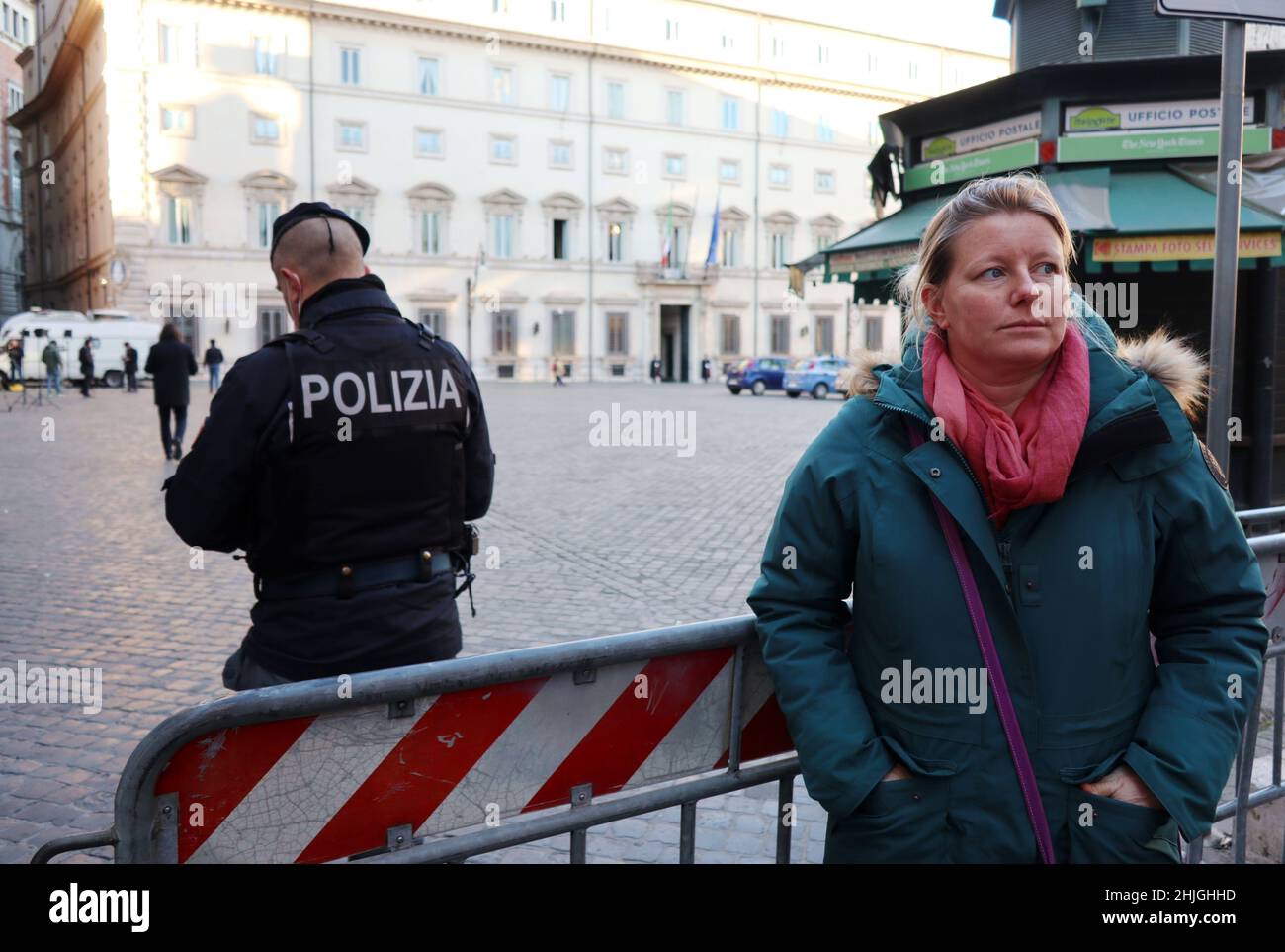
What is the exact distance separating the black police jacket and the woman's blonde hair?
4.12 feet

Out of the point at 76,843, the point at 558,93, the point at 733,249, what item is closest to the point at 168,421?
the point at 76,843

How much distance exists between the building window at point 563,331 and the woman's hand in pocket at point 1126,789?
53.9 m

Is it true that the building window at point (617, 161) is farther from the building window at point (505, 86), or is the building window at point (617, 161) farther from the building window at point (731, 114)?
the building window at point (731, 114)

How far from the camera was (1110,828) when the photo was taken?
79.7 inches

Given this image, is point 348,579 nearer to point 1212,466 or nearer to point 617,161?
point 1212,466

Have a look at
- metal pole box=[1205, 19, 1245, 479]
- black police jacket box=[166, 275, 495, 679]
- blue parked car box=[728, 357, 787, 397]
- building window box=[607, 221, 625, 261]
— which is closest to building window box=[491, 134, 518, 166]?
building window box=[607, 221, 625, 261]

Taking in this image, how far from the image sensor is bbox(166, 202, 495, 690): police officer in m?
2.67

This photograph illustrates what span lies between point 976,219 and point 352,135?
52316 mm

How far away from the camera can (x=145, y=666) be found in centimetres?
618

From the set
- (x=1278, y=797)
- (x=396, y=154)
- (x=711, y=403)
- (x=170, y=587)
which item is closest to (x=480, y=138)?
(x=396, y=154)

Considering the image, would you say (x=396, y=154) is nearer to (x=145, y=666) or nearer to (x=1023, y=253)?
(x=145, y=666)

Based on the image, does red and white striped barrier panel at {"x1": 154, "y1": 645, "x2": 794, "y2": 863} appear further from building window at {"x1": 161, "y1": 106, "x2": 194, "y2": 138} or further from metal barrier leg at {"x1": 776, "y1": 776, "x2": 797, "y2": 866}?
building window at {"x1": 161, "y1": 106, "x2": 194, "y2": 138}

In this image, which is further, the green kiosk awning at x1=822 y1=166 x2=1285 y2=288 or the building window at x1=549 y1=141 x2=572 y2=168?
the building window at x1=549 y1=141 x2=572 y2=168

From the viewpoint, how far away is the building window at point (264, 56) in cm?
4834
